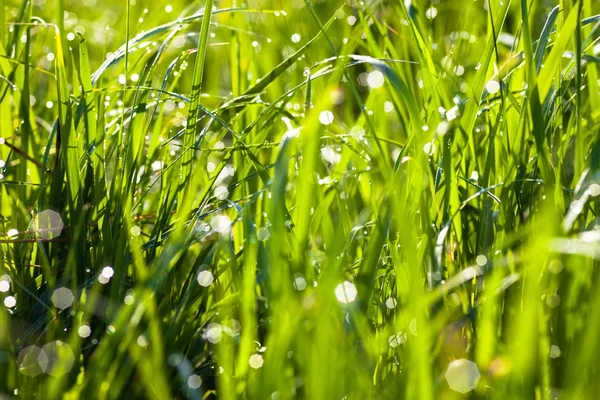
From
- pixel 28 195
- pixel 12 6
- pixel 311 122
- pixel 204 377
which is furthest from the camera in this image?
pixel 12 6

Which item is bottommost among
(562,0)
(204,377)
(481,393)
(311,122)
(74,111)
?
(204,377)

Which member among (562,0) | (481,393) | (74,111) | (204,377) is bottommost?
(204,377)

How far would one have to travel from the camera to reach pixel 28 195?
1.16m

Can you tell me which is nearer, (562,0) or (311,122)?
(311,122)

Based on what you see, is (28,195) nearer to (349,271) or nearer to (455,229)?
(349,271)

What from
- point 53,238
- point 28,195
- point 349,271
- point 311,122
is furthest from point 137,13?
point 311,122

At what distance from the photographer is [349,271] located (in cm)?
94

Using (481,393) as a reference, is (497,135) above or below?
above

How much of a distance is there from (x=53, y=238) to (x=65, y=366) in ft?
0.89

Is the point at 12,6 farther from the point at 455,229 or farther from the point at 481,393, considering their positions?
the point at 481,393

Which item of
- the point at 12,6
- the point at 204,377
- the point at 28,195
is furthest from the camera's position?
the point at 12,6

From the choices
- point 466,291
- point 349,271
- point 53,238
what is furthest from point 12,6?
point 466,291

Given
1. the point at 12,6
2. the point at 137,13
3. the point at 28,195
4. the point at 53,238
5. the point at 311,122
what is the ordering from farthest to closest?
1. the point at 137,13
2. the point at 12,6
3. the point at 28,195
4. the point at 53,238
5. the point at 311,122

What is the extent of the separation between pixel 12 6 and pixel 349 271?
1565mm
